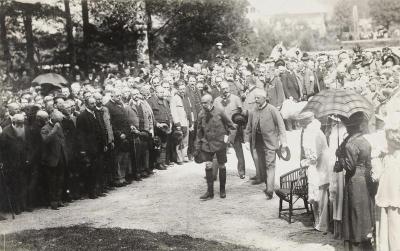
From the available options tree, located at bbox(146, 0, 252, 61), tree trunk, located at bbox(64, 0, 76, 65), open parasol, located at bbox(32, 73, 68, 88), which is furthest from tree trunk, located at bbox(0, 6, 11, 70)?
tree, located at bbox(146, 0, 252, 61)

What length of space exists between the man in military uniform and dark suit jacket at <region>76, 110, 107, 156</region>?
1.96 m

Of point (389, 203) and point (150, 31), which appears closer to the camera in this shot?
point (389, 203)

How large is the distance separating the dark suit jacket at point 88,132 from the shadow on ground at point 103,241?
89.2 inches

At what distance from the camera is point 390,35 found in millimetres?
19219

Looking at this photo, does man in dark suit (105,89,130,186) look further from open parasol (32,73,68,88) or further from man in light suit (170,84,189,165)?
open parasol (32,73,68,88)

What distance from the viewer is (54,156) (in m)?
8.98

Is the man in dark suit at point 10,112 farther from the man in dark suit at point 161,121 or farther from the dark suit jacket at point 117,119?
the man in dark suit at point 161,121

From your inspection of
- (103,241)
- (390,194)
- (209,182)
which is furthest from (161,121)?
(390,194)

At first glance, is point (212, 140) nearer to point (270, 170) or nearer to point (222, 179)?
point (222, 179)

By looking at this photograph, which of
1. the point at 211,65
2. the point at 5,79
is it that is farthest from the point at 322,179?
the point at 211,65

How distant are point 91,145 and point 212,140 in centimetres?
232

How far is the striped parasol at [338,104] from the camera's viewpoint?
20.3 ft

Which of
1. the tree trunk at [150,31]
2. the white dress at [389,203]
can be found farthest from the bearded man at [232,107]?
the white dress at [389,203]

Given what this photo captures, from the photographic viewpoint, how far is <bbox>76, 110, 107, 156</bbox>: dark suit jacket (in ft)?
31.4
